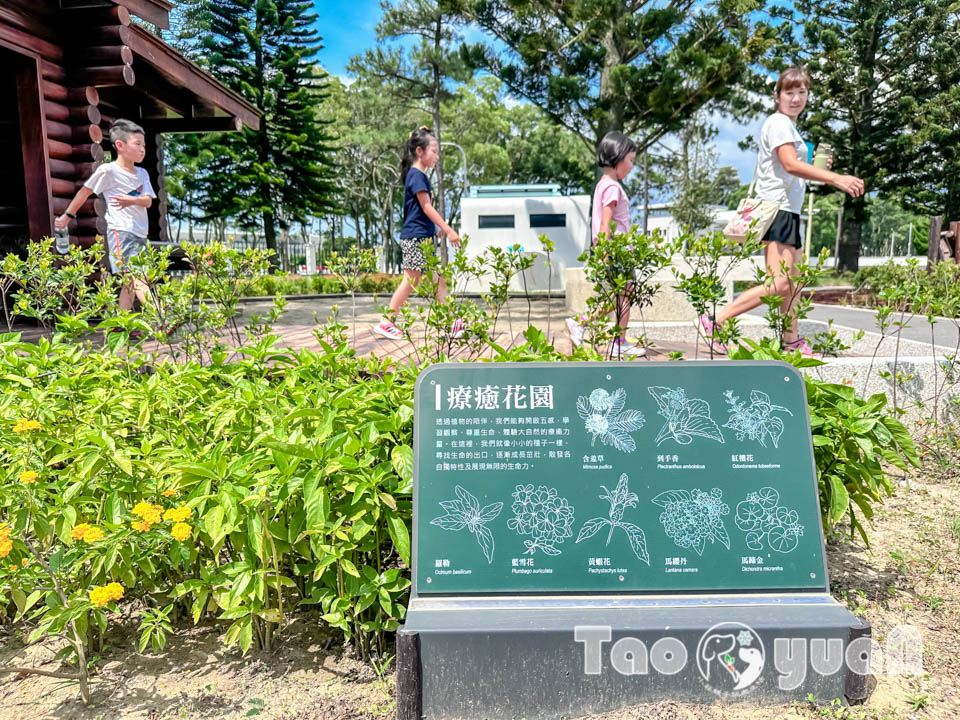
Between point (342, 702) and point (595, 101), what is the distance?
52.3ft

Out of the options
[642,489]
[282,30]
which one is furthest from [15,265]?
[282,30]

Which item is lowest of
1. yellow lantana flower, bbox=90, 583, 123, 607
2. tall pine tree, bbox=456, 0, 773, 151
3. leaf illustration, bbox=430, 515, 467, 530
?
yellow lantana flower, bbox=90, 583, 123, 607

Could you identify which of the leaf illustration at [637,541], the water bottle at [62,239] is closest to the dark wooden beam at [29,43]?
the water bottle at [62,239]

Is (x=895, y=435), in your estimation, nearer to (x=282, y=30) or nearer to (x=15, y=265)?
(x=15, y=265)

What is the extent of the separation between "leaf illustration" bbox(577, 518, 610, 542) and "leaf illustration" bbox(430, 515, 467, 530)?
0.33 m

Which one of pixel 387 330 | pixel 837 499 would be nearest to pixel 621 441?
pixel 837 499

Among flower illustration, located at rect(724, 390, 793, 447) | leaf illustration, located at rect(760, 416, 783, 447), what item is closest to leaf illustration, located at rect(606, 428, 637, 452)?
flower illustration, located at rect(724, 390, 793, 447)

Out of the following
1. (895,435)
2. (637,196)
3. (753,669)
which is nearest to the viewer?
(753,669)

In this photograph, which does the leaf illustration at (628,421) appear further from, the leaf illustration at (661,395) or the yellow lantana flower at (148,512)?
the yellow lantana flower at (148,512)

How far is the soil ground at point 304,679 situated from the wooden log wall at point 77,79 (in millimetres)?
6268

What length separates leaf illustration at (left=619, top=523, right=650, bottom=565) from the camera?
192cm

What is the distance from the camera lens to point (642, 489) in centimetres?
195

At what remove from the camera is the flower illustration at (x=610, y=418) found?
1981 mm

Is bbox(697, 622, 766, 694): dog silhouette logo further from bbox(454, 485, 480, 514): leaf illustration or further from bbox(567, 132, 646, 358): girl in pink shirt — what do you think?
bbox(567, 132, 646, 358): girl in pink shirt
